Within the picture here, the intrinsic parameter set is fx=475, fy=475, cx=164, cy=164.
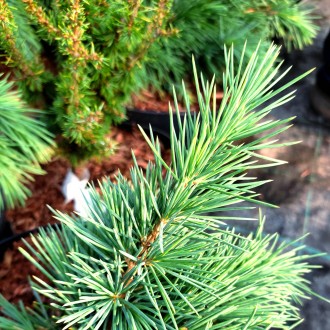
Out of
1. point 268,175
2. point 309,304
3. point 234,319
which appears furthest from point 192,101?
point 234,319

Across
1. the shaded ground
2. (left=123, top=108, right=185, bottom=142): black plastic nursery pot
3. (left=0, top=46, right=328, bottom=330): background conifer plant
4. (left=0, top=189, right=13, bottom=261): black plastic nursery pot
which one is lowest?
the shaded ground

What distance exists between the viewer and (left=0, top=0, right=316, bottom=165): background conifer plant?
0.76 m

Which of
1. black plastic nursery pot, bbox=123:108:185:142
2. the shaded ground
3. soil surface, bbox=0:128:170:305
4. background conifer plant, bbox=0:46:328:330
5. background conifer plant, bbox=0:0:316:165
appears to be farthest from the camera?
the shaded ground

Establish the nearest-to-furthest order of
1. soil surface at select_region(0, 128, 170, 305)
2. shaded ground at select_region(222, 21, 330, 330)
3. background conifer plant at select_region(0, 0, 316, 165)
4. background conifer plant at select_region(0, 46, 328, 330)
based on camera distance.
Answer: background conifer plant at select_region(0, 46, 328, 330)
background conifer plant at select_region(0, 0, 316, 165)
soil surface at select_region(0, 128, 170, 305)
shaded ground at select_region(222, 21, 330, 330)

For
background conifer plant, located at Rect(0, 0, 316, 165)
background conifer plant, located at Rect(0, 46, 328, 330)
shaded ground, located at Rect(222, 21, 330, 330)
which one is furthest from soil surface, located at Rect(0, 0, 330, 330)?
background conifer plant, located at Rect(0, 46, 328, 330)

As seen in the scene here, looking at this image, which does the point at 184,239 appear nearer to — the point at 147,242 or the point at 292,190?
the point at 147,242

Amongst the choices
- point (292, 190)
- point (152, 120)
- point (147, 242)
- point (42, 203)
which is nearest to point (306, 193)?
point (292, 190)

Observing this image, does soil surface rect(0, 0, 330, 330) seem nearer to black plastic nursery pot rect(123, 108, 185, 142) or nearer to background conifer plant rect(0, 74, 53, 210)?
black plastic nursery pot rect(123, 108, 185, 142)

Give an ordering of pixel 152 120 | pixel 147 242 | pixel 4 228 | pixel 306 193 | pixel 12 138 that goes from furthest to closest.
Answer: pixel 306 193, pixel 152 120, pixel 4 228, pixel 12 138, pixel 147 242

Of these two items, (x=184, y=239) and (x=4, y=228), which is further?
(x=4, y=228)

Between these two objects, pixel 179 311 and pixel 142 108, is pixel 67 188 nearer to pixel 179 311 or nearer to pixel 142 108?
pixel 142 108

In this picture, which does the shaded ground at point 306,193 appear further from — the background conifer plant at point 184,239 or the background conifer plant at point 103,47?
the background conifer plant at point 184,239

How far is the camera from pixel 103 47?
0.95m

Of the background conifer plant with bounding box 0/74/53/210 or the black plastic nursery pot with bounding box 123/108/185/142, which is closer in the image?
the background conifer plant with bounding box 0/74/53/210
